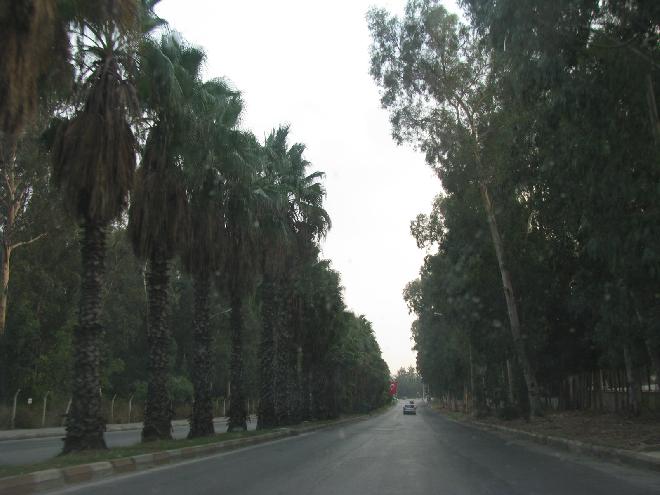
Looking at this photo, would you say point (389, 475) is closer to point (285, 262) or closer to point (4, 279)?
point (285, 262)

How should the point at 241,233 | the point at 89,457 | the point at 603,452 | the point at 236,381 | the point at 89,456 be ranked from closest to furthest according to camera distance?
the point at 89,457 → the point at 89,456 → the point at 603,452 → the point at 241,233 → the point at 236,381

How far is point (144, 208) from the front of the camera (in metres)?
18.7

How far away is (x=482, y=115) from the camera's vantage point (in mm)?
29219

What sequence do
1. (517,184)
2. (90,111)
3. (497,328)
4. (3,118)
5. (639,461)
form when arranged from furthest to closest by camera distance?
(497,328) → (517,184) → (90,111) → (639,461) → (3,118)

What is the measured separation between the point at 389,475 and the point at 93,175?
31.1 ft

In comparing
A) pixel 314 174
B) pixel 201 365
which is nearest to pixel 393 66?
pixel 314 174

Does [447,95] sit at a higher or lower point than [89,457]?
higher

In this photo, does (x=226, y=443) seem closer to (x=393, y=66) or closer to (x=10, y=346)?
(x=393, y=66)

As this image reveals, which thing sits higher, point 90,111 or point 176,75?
point 176,75

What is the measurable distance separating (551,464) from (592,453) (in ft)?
8.01

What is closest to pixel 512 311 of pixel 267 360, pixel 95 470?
pixel 267 360

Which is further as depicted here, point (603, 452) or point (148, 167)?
point (148, 167)

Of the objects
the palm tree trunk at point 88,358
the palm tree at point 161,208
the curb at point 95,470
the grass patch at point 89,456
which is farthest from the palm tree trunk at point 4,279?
the palm tree trunk at point 88,358

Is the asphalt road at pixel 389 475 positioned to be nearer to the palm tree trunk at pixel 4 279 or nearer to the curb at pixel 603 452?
the curb at pixel 603 452
